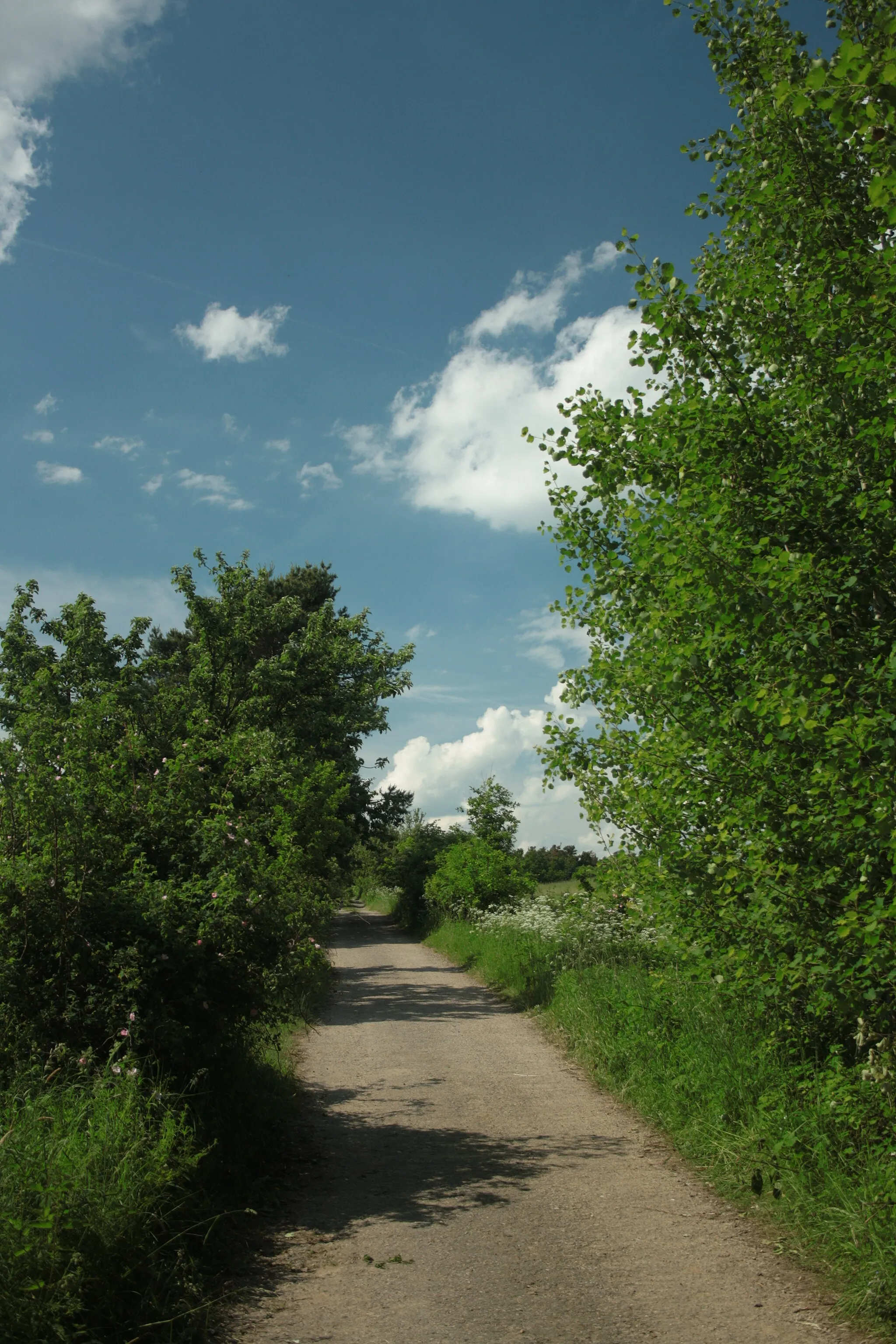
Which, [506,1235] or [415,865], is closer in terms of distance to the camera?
[506,1235]

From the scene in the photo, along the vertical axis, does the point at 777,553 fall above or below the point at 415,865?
above

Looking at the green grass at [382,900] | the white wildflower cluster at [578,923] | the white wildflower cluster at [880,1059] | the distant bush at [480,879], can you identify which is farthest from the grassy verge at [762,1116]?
the green grass at [382,900]

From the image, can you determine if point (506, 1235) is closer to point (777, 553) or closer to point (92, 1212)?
point (92, 1212)

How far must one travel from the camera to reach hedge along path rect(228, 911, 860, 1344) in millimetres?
4203

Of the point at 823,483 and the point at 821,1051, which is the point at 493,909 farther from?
the point at 823,483

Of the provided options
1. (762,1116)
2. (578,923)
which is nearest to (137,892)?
(762,1116)

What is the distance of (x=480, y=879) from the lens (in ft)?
77.8

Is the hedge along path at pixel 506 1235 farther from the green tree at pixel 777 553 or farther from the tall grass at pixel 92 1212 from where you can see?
the green tree at pixel 777 553

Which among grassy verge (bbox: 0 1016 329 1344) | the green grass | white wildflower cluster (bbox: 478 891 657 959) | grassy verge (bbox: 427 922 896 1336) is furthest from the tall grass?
the green grass

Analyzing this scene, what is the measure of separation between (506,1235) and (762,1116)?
1945mm

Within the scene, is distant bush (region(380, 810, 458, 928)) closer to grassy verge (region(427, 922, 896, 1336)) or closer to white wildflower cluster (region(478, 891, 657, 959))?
white wildflower cluster (region(478, 891, 657, 959))

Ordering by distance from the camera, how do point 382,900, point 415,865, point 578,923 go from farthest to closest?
point 382,900 → point 415,865 → point 578,923

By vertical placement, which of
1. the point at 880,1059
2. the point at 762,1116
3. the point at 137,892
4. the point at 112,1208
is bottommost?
the point at 762,1116

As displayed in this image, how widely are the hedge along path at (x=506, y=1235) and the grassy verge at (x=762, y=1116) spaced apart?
0.19m
